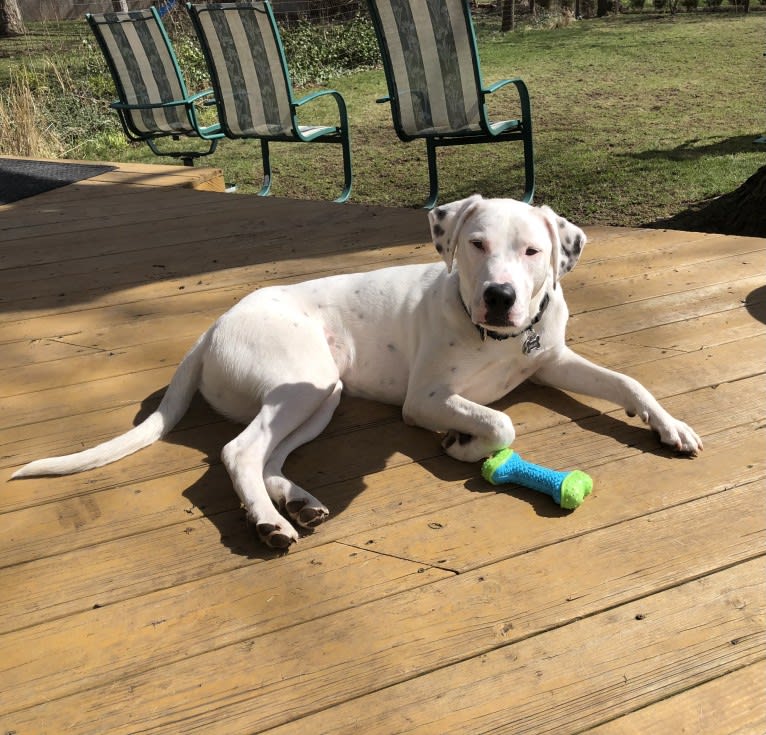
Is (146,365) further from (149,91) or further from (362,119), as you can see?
(362,119)

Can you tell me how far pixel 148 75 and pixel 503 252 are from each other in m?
6.34

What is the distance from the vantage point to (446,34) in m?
6.04

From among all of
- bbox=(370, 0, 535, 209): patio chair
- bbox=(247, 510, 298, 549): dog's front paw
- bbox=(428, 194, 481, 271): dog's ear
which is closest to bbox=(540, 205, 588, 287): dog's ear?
bbox=(428, 194, 481, 271): dog's ear

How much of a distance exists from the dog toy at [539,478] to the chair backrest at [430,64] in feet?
13.4

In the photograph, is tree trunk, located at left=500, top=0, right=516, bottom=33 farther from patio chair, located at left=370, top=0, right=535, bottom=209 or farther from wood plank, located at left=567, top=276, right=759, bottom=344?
wood plank, located at left=567, top=276, right=759, bottom=344

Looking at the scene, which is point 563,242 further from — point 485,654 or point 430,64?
point 430,64

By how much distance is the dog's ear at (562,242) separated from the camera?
252 centimetres

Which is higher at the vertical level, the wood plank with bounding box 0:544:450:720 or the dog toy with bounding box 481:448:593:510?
the wood plank with bounding box 0:544:450:720

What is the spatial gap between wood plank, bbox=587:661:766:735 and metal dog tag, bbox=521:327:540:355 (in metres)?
1.22

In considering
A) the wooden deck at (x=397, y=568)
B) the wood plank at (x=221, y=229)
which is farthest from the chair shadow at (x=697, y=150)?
the wooden deck at (x=397, y=568)

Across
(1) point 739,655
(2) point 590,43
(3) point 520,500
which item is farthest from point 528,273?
(2) point 590,43

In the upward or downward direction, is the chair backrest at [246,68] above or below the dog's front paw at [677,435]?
above

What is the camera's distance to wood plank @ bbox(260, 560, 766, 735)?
1657mm

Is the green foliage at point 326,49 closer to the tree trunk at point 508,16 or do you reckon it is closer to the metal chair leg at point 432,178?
the tree trunk at point 508,16
